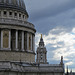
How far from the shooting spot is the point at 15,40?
59438 mm

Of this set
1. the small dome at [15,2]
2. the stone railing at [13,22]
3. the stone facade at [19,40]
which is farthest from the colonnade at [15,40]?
the small dome at [15,2]

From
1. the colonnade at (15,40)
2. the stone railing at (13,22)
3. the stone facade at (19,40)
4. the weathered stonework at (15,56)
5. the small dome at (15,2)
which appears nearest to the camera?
the stone facade at (19,40)

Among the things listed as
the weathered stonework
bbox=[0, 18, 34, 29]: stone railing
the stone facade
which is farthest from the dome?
the weathered stonework

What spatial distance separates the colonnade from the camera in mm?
57594

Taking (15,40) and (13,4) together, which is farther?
(13,4)

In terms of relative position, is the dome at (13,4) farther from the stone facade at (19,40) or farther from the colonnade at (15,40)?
the colonnade at (15,40)

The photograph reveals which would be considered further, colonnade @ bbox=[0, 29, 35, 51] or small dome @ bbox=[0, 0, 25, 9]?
small dome @ bbox=[0, 0, 25, 9]

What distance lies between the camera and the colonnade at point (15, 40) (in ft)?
189

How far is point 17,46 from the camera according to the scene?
2341 inches

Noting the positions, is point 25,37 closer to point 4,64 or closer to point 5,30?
point 5,30

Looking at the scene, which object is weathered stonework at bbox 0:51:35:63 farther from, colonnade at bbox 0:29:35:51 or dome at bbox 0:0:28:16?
dome at bbox 0:0:28:16

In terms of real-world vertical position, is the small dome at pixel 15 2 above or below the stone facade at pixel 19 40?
above

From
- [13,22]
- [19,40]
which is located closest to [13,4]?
[13,22]

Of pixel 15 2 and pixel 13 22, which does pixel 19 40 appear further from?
pixel 15 2
